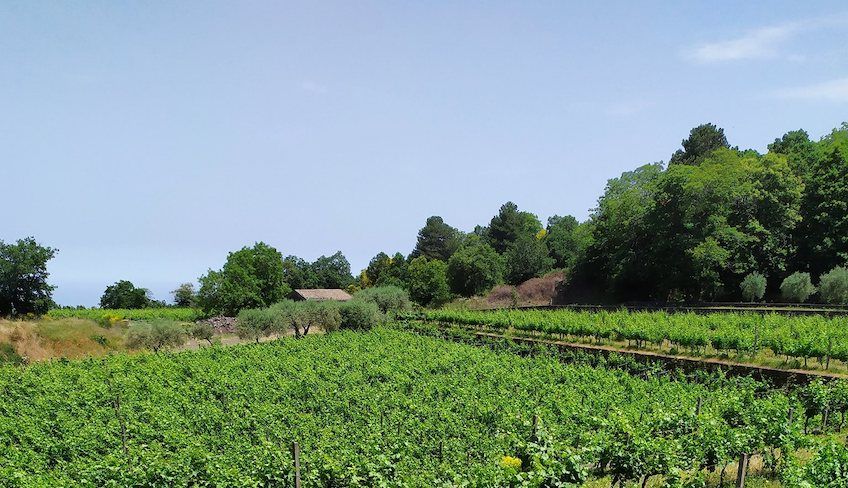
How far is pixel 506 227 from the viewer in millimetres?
86750

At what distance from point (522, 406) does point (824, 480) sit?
8.21 metres

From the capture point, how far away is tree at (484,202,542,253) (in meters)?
85.5

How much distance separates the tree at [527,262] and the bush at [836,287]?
105 feet

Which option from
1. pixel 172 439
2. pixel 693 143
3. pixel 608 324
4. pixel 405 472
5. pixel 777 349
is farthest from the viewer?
pixel 693 143

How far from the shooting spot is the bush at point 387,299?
162 ft

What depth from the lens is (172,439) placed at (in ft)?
43.3

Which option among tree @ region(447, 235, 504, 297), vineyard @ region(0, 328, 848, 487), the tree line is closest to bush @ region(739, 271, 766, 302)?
the tree line

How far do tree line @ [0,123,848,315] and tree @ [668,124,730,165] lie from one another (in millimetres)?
113

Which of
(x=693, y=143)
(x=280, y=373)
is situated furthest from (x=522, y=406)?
(x=693, y=143)

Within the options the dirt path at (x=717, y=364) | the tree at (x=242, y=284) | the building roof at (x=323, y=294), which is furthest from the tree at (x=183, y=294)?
the dirt path at (x=717, y=364)

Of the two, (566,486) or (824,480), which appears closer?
(824,480)

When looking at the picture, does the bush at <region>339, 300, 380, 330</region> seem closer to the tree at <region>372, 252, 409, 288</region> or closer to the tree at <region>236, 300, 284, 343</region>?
the tree at <region>236, 300, 284, 343</region>

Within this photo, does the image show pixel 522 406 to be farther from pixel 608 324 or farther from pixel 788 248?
pixel 788 248

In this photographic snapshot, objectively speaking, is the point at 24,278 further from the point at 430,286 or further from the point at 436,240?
the point at 436,240
